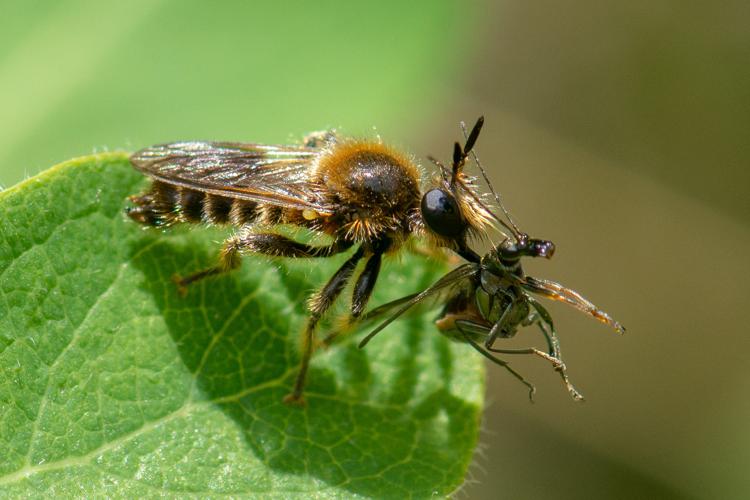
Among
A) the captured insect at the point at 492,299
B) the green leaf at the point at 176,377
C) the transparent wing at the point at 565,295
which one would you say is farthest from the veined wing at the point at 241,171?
the transparent wing at the point at 565,295

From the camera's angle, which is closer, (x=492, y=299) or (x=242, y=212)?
(x=492, y=299)

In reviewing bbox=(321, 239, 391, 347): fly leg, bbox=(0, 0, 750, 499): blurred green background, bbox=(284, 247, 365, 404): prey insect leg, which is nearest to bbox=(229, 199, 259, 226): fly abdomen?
bbox=(284, 247, 365, 404): prey insect leg

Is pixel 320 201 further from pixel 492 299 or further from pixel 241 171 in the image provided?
pixel 492 299

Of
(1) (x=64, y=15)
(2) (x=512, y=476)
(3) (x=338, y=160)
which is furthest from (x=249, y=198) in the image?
(2) (x=512, y=476)

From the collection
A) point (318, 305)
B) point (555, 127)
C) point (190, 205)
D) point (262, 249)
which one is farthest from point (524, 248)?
point (555, 127)

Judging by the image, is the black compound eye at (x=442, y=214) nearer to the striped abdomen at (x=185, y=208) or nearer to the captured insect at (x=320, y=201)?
the captured insect at (x=320, y=201)
